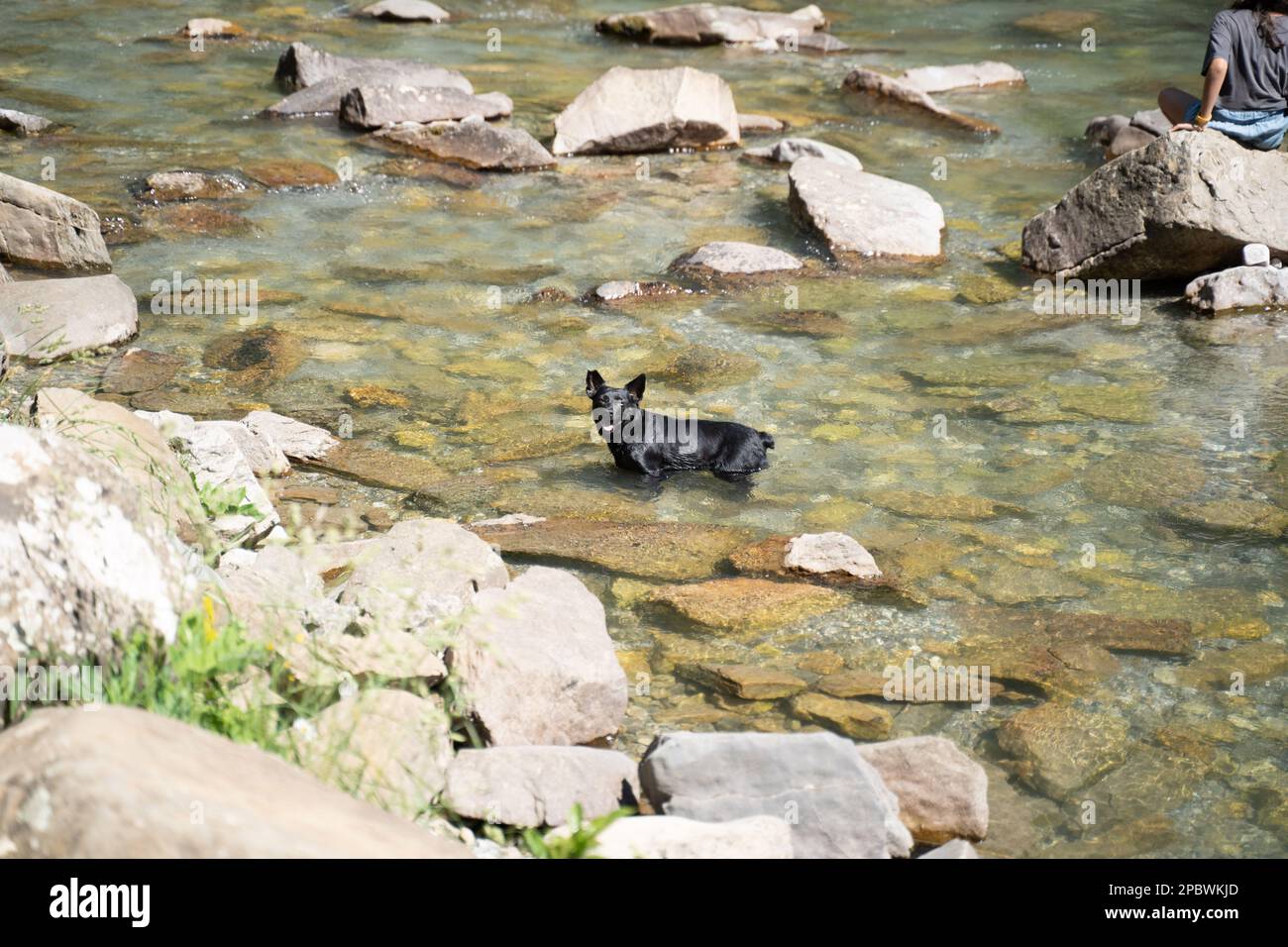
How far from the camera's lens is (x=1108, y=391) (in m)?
8.34

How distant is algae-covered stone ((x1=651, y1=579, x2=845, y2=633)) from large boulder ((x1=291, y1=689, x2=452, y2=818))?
1648mm

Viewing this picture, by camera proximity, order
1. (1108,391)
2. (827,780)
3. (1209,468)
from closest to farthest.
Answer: (827,780) < (1209,468) < (1108,391)

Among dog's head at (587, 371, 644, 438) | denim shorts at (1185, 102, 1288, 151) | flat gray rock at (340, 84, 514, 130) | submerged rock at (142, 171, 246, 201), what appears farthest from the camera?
flat gray rock at (340, 84, 514, 130)

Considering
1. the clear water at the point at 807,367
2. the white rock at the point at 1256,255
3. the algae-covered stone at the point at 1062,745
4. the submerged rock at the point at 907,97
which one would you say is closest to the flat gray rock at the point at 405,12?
the clear water at the point at 807,367

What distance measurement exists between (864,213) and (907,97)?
4726mm

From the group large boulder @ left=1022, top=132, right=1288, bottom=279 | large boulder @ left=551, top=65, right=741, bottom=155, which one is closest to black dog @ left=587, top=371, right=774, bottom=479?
large boulder @ left=1022, top=132, right=1288, bottom=279

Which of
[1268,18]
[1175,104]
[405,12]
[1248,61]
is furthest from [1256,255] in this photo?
[405,12]

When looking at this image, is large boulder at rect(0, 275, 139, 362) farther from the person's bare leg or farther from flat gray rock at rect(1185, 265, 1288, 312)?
the person's bare leg

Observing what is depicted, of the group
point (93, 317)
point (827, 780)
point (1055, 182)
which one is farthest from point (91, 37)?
point (827, 780)

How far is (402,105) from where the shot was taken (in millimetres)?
13445

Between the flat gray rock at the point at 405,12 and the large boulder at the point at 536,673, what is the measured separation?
15175mm

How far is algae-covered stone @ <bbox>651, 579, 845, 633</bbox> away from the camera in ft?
18.9
